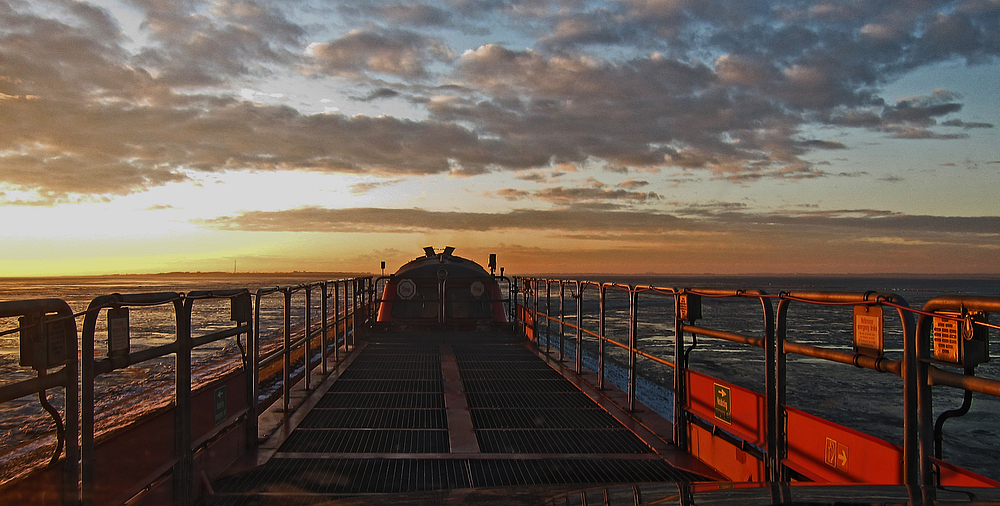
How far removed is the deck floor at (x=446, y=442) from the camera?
4465 millimetres

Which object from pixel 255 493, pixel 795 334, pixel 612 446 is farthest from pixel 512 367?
pixel 795 334

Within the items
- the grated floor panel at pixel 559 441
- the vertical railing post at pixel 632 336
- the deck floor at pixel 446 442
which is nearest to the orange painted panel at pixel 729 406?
the deck floor at pixel 446 442

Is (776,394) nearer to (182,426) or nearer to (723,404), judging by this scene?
(723,404)

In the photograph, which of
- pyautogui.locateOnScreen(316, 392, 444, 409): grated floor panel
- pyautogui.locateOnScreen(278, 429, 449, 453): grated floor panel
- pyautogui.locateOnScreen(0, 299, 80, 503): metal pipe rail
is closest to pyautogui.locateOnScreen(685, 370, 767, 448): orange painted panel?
pyautogui.locateOnScreen(278, 429, 449, 453): grated floor panel

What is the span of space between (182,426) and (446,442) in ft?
7.49

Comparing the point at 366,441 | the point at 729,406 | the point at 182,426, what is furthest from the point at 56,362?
the point at 729,406

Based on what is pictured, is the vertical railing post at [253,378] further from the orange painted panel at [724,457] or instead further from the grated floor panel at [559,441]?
the orange painted panel at [724,457]

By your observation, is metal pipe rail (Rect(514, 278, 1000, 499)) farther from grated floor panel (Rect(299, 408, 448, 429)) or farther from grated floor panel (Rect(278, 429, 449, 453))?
grated floor panel (Rect(299, 408, 448, 429))

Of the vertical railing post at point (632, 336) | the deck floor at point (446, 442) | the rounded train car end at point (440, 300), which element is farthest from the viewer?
the rounded train car end at point (440, 300)

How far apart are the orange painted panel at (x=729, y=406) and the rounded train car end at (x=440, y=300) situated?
10.1 m

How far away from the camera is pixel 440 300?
49.2ft

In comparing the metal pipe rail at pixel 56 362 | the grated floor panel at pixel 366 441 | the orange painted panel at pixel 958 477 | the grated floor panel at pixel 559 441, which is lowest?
the grated floor panel at pixel 559 441

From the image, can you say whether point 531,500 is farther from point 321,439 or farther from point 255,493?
point 321,439

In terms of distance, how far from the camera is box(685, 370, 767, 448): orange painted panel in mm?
4188
